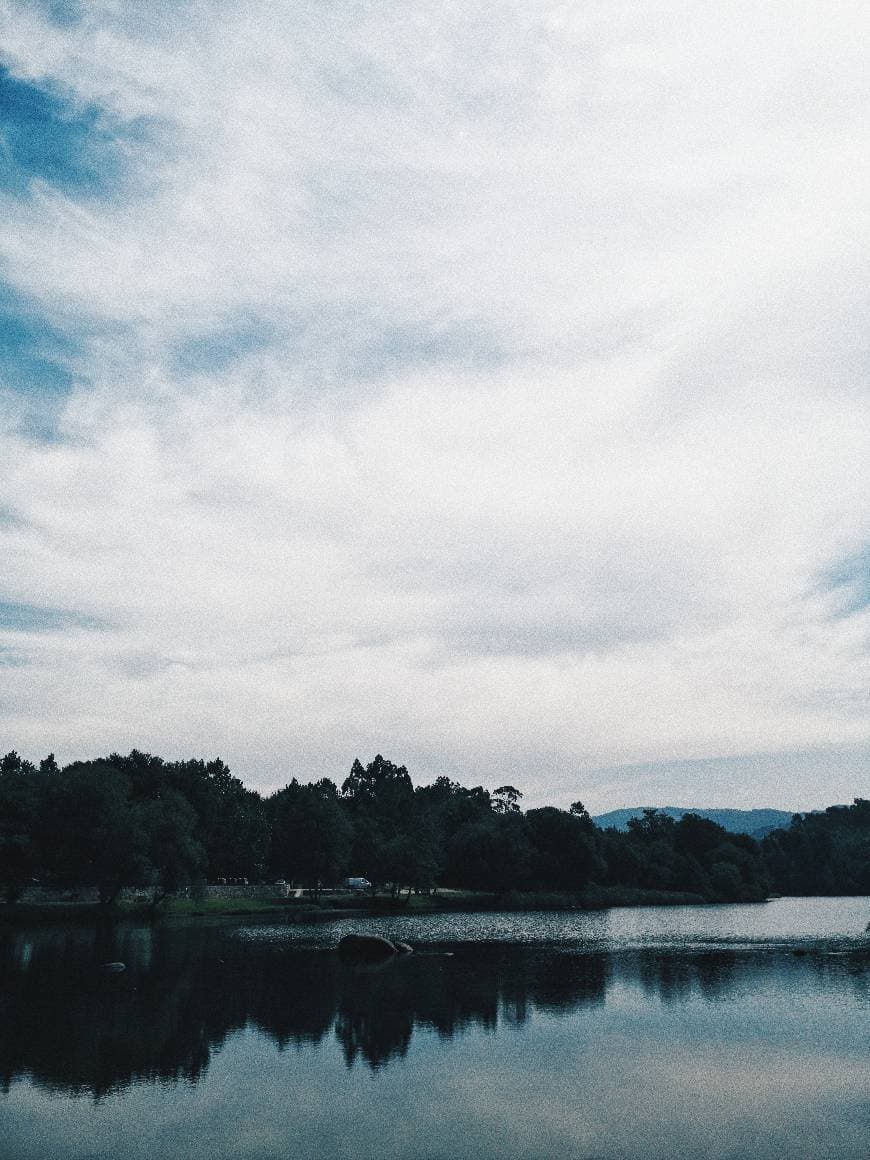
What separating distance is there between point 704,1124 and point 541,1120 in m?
4.95

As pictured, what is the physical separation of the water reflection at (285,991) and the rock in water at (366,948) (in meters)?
1.43

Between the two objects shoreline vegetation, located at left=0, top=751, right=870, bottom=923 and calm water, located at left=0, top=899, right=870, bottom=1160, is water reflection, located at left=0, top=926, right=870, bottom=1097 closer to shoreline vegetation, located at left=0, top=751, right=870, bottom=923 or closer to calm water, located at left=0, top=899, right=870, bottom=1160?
calm water, located at left=0, top=899, right=870, bottom=1160

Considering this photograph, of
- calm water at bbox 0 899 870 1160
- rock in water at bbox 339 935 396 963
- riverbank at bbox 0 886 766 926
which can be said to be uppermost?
calm water at bbox 0 899 870 1160

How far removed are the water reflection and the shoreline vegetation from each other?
21.7 meters

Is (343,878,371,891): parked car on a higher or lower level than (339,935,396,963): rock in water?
lower

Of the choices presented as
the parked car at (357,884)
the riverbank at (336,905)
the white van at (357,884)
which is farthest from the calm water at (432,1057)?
the white van at (357,884)

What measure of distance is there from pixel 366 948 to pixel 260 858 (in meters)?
80.4

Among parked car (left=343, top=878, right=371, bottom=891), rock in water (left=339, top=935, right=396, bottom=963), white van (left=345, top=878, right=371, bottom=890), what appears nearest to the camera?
rock in water (left=339, top=935, right=396, bottom=963)

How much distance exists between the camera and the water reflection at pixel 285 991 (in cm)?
3797

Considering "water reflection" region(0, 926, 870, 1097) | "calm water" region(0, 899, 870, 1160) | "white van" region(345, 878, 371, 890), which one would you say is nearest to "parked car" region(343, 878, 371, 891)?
"white van" region(345, 878, 371, 890)

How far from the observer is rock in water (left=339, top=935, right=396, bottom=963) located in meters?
75.1

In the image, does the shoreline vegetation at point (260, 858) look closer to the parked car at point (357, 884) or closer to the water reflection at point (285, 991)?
the parked car at point (357, 884)

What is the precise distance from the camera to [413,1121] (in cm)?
2872

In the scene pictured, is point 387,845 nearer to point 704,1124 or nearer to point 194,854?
point 194,854
